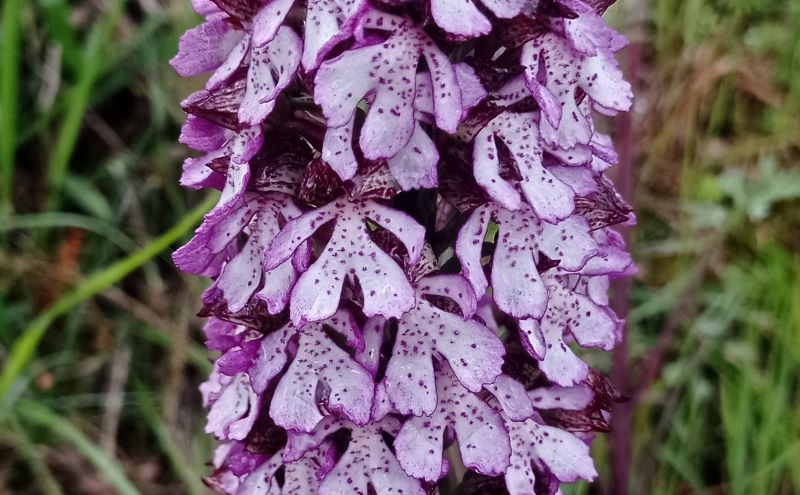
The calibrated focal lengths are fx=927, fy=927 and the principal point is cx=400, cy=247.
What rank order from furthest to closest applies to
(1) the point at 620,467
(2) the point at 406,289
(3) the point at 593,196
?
(1) the point at 620,467
(3) the point at 593,196
(2) the point at 406,289

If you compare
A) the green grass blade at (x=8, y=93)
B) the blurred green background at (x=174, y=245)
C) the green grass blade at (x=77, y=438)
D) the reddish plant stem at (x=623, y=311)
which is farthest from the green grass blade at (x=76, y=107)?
the reddish plant stem at (x=623, y=311)

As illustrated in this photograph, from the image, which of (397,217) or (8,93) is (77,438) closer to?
(8,93)

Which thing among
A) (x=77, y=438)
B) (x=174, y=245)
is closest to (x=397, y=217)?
(x=77, y=438)

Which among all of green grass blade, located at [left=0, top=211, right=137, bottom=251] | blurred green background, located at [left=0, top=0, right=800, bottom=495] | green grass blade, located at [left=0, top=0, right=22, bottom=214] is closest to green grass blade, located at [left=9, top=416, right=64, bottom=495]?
blurred green background, located at [left=0, top=0, right=800, bottom=495]

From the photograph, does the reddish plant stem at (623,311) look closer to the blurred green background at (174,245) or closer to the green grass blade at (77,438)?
the blurred green background at (174,245)

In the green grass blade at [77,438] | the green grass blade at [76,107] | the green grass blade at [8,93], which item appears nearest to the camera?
the green grass blade at [77,438]

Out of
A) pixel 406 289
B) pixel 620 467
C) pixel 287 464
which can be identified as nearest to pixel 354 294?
pixel 406 289

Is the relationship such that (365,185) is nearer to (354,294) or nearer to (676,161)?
(354,294)
